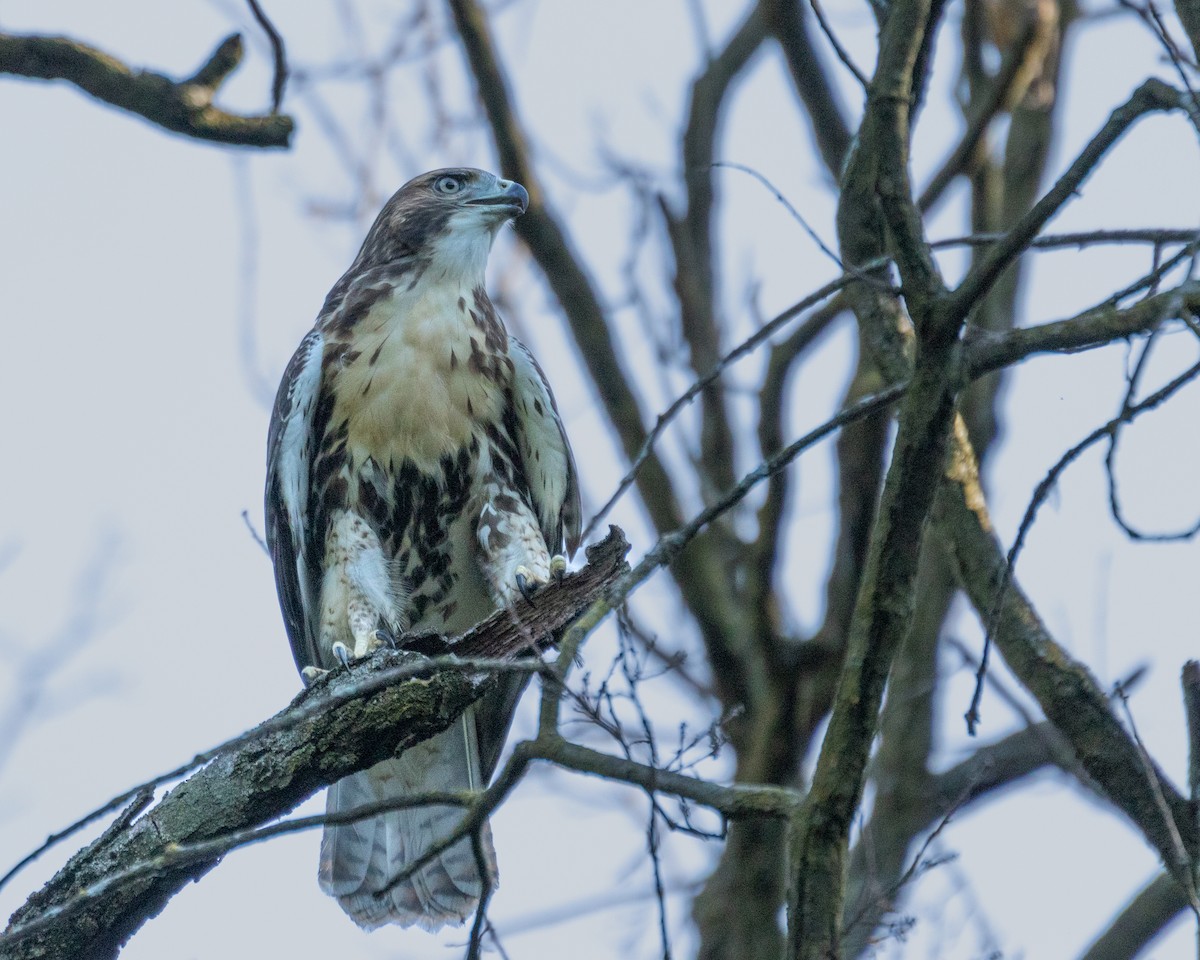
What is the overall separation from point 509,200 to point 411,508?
4.83 ft

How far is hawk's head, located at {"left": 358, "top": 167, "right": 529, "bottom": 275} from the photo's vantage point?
5.81 m

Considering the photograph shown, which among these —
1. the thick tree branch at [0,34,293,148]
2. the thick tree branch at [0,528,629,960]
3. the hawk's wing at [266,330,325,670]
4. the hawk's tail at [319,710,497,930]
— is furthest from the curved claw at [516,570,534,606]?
the thick tree branch at [0,34,293,148]

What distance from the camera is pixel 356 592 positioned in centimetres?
511

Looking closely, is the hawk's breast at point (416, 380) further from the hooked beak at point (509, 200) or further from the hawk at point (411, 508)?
the hooked beak at point (509, 200)

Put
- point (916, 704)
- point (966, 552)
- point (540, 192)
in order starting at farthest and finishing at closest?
point (540, 192)
point (916, 704)
point (966, 552)

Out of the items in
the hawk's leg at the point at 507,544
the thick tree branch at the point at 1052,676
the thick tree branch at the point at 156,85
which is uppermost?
the thick tree branch at the point at 156,85

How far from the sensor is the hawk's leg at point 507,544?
4.98m

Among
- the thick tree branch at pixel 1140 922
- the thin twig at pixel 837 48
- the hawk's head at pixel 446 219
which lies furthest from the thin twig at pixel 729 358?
the thick tree branch at pixel 1140 922

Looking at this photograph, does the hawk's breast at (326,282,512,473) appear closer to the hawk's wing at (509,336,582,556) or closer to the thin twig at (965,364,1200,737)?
the hawk's wing at (509,336,582,556)

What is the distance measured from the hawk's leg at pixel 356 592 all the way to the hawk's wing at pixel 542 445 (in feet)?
1.91

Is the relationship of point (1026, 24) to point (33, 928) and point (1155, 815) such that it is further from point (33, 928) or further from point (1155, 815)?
point (33, 928)

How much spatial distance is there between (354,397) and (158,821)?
2095 millimetres

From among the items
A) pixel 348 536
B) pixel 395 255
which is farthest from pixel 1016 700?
pixel 395 255

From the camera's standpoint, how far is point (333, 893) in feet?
17.1
